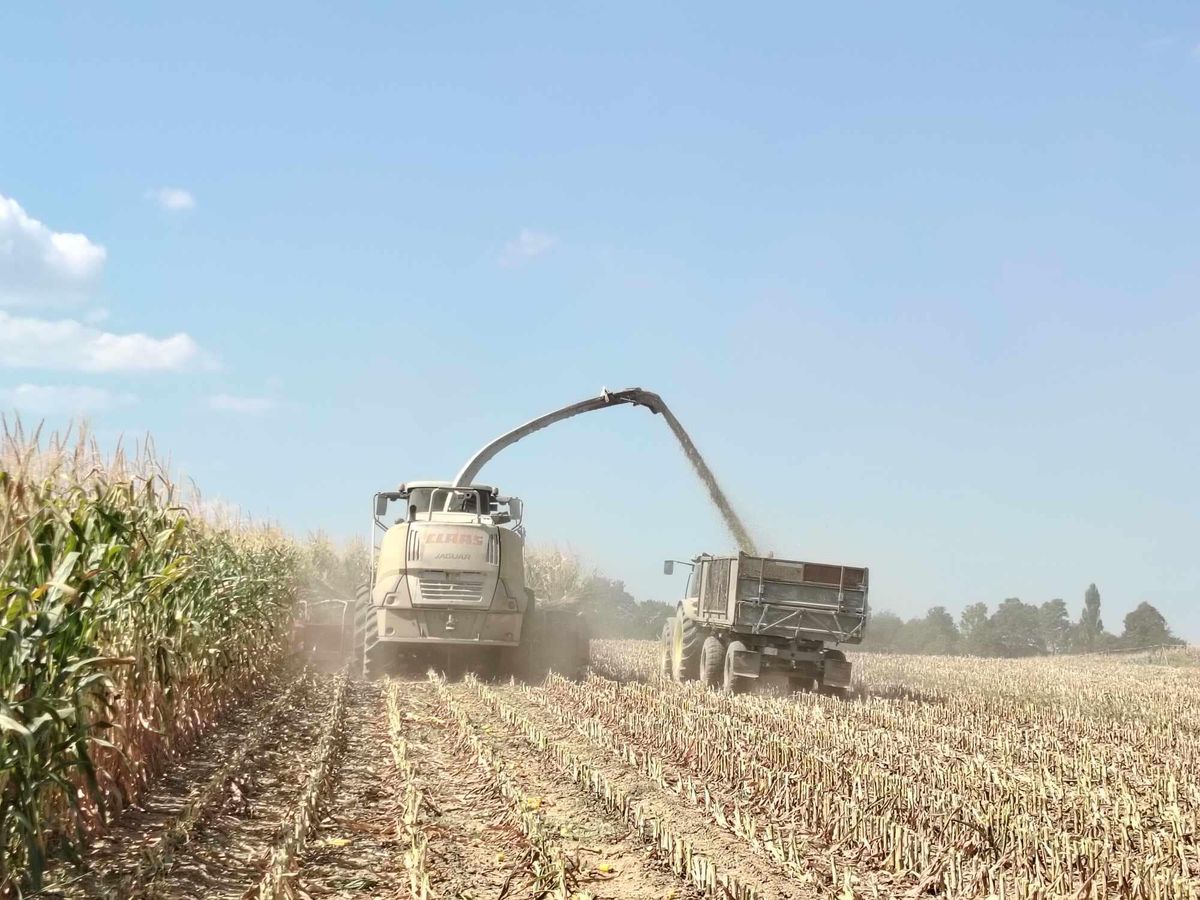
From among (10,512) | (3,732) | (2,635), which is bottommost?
(3,732)

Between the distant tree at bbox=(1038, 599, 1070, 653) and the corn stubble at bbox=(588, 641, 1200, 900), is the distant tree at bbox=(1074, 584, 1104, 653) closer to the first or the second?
the distant tree at bbox=(1038, 599, 1070, 653)

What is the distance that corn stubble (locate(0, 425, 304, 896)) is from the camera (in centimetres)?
479

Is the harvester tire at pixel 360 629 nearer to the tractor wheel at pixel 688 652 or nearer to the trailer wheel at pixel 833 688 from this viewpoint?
the tractor wheel at pixel 688 652

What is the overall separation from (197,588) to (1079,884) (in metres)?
6.63

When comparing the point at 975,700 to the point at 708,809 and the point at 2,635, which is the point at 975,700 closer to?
the point at 708,809

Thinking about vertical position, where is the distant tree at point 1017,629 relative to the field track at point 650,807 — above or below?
above

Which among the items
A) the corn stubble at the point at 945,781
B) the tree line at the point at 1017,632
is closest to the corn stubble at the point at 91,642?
the corn stubble at the point at 945,781

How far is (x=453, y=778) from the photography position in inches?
349

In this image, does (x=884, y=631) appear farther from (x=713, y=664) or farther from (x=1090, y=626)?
(x=713, y=664)

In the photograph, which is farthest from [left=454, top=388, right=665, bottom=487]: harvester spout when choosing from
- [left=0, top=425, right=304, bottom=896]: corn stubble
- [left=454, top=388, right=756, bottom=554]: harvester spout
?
[left=0, top=425, right=304, bottom=896]: corn stubble

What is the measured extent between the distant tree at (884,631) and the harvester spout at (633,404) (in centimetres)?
2405

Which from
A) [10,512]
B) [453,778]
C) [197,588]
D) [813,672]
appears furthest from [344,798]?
[813,672]

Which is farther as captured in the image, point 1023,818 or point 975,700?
point 975,700

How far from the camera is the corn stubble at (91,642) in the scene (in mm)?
4785
